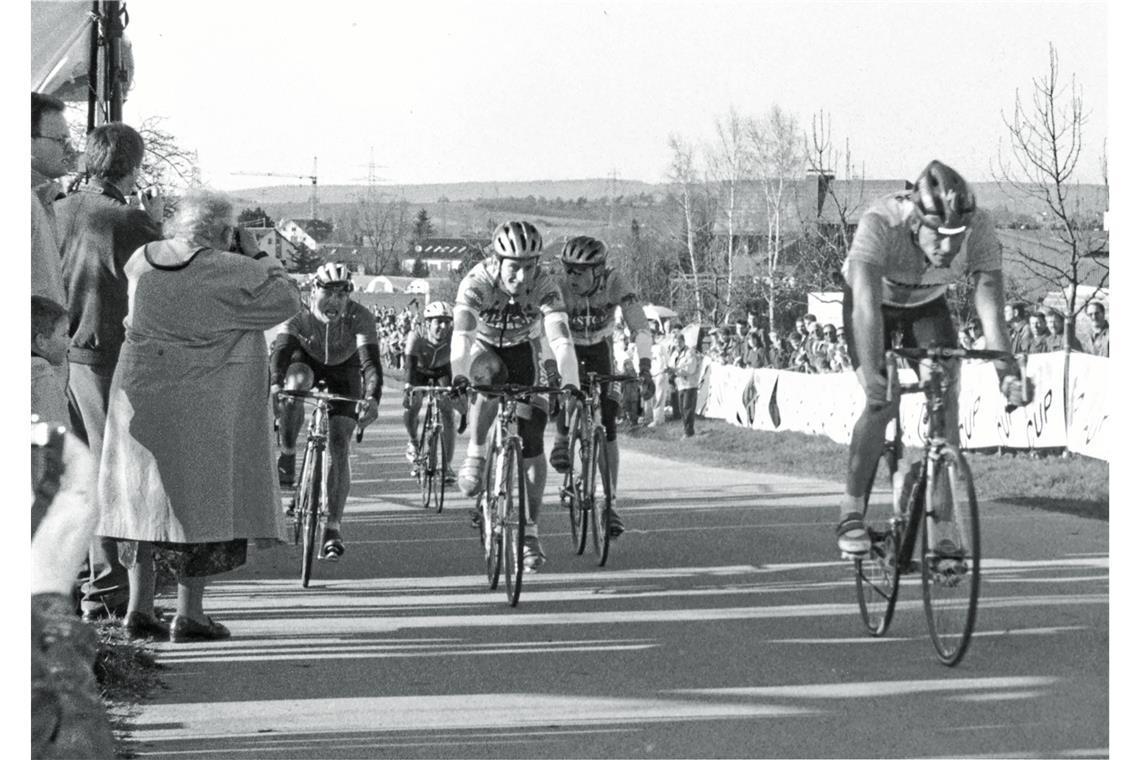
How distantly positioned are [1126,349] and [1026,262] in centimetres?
203

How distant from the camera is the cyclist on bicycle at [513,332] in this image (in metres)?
9.09

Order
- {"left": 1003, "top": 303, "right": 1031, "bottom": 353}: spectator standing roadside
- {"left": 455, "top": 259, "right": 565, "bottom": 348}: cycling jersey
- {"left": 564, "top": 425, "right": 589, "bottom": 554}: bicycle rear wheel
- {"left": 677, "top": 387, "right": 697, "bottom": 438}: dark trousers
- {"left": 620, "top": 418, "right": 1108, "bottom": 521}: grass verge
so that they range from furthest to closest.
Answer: {"left": 677, "top": 387, "right": 697, "bottom": 438}: dark trousers < {"left": 564, "top": 425, "right": 589, "bottom": 554}: bicycle rear wheel < {"left": 455, "top": 259, "right": 565, "bottom": 348}: cycling jersey < {"left": 620, "top": 418, "right": 1108, "bottom": 521}: grass verge < {"left": 1003, "top": 303, "right": 1031, "bottom": 353}: spectator standing roadside

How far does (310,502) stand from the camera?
9.95 meters

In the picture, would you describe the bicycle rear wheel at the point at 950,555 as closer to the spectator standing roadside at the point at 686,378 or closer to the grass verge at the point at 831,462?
the grass verge at the point at 831,462

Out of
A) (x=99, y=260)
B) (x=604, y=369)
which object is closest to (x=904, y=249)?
(x=99, y=260)

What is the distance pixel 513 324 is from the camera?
31.7 feet

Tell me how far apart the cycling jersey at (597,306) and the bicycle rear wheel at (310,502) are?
175 cm

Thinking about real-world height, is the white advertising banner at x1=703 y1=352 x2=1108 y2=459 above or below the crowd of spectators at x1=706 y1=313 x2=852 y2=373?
below

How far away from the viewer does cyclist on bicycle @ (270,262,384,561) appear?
10008mm

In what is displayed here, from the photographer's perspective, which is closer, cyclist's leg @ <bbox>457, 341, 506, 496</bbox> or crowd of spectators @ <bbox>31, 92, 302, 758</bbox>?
crowd of spectators @ <bbox>31, 92, 302, 758</bbox>

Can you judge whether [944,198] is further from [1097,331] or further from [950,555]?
[1097,331]

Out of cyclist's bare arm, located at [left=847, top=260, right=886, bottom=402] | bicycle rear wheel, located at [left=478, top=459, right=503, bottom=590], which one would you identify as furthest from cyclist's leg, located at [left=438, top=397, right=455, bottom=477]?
cyclist's bare arm, located at [left=847, top=260, right=886, bottom=402]

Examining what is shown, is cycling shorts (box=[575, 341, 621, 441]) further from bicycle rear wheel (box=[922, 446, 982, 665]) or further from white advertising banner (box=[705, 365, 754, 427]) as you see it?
bicycle rear wheel (box=[922, 446, 982, 665])

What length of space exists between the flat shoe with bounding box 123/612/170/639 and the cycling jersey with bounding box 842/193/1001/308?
3691 mm
